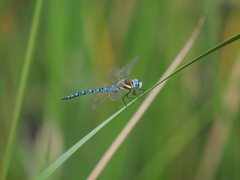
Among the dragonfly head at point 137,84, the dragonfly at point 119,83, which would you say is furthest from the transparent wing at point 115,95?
the dragonfly head at point 137,84

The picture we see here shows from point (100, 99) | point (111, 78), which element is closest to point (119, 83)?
point (111, 78)

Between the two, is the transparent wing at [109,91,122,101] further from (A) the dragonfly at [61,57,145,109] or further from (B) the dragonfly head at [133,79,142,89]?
(B) the dragonfly head at [133,79,142,89]

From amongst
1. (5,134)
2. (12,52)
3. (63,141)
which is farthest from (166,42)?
(5,134)

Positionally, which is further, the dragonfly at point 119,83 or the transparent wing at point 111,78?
the transparent wing at point 111,78

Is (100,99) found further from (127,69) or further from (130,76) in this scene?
(130,76)

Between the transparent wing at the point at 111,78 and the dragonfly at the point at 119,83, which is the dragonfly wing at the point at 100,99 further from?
the transparent wing at the point at 111,78

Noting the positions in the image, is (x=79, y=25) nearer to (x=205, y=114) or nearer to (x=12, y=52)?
(x=12, y=52)
